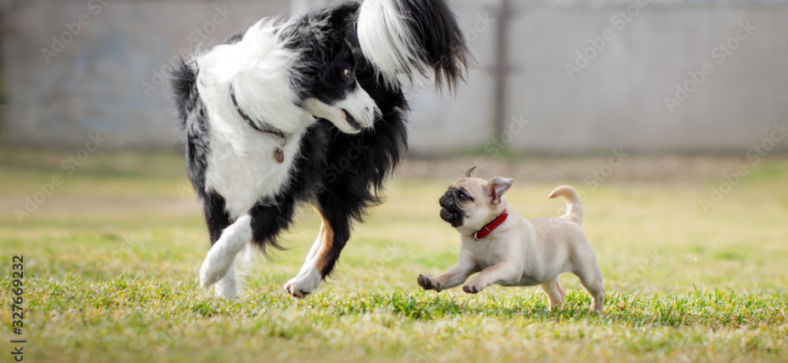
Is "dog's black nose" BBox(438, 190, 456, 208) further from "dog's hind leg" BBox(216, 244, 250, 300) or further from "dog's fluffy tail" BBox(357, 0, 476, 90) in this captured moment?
"dog's hind leg" BBox(216, 244, 250, 300)

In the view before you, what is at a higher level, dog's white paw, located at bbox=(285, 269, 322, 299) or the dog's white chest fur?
the dog's white chest fur

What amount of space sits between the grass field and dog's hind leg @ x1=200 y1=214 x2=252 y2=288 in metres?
0.12

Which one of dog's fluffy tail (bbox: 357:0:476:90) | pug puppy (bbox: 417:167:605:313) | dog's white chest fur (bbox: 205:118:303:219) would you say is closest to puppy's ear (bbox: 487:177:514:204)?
pug puppy (bbox: 417:167:605:313)

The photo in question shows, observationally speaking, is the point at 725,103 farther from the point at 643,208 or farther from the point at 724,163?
the point at 643,208

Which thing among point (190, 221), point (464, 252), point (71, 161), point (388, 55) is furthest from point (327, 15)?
point (71, 161)

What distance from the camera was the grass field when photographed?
7.66 ft

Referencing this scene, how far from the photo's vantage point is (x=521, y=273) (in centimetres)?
297

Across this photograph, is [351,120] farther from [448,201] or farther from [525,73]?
[525,73]

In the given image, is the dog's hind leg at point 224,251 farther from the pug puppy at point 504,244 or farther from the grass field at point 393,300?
the pug puppy at point 504,244

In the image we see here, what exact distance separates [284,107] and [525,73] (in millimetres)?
11214

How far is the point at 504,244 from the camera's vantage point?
297cm

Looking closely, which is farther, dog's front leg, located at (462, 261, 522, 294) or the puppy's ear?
the puppy's ear

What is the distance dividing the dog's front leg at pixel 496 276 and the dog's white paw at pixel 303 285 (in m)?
0.95

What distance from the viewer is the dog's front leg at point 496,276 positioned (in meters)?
2.74
